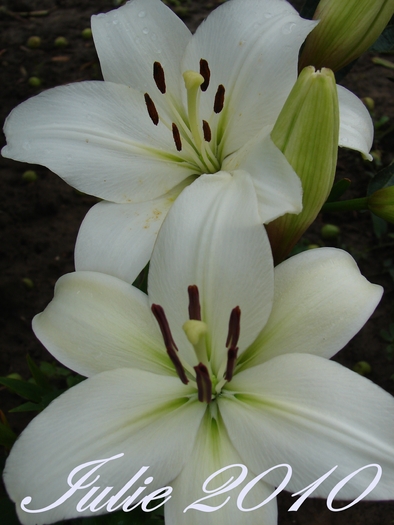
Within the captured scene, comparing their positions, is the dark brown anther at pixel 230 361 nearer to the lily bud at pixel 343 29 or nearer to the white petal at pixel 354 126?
the white petal at pixel 354 126

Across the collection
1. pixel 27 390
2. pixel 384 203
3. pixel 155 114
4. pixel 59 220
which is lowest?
pixel 59 220

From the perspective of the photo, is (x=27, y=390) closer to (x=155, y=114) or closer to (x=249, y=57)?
(x=155, y=114)

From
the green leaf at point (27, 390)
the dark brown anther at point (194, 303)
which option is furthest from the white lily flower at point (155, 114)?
the green leaf at point (27, 390)

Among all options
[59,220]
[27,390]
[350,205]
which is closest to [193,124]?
[350,205]

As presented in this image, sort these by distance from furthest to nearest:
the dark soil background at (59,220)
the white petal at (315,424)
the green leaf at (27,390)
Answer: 1. the dark soil background at (59,220)
2. the green leaf at (27,390)
3. the white petal at (315,424)

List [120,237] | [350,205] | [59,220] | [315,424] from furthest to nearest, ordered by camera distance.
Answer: [59,220] → [350,205] → [120,237] → [315,424]

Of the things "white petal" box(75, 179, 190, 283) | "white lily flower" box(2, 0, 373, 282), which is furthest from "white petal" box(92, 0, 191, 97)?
"white petal" box(75, 179, 190, 283)

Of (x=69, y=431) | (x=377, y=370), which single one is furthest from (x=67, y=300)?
(x=377, y=370)
